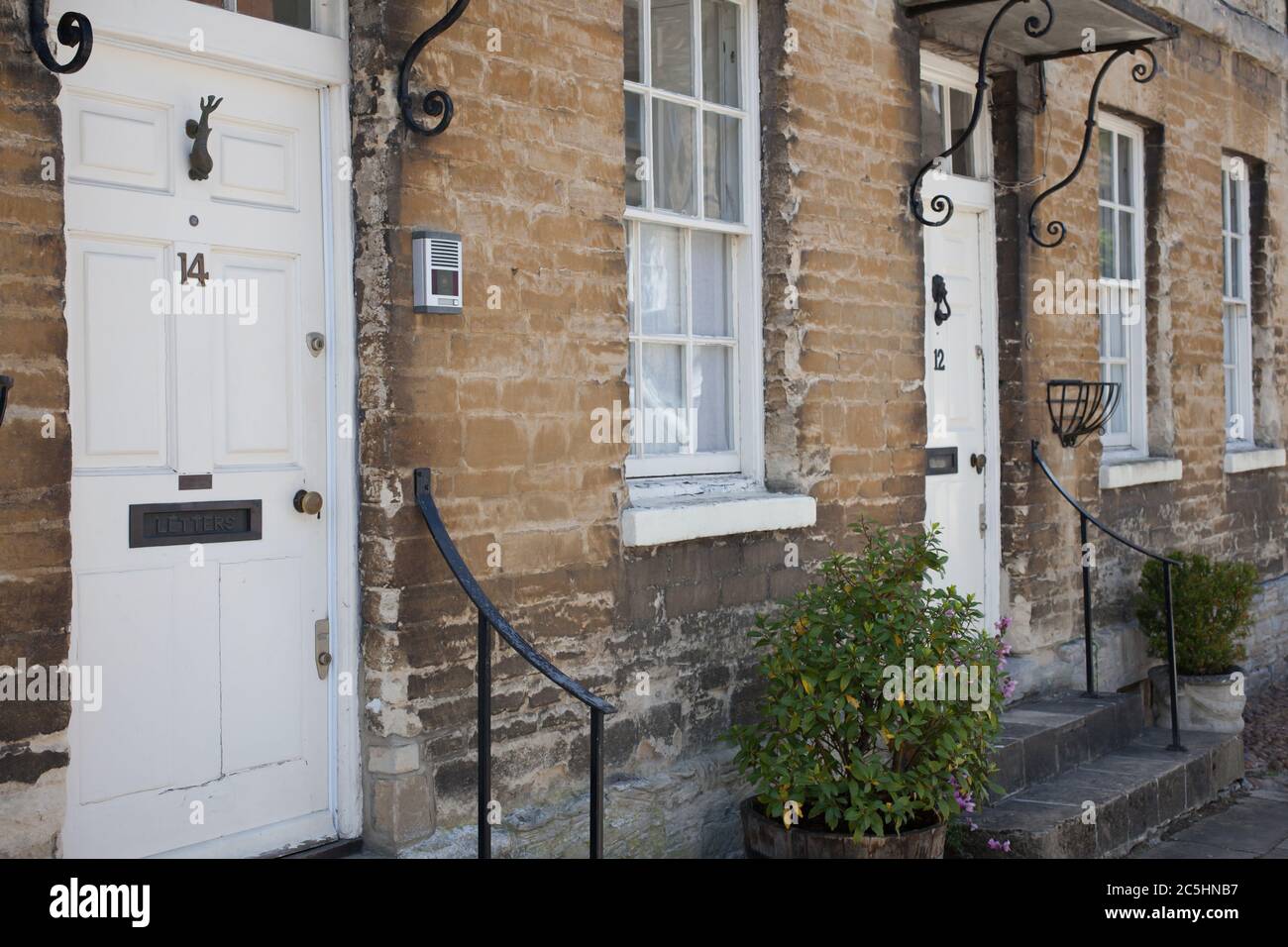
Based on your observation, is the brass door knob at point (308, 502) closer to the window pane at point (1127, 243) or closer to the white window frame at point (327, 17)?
the white window frame at point (327, 17)

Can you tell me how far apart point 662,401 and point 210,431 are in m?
1.98

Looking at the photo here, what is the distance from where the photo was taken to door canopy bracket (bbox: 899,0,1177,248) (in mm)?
6363

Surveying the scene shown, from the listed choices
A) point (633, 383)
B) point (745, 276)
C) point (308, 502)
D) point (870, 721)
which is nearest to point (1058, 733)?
point (870, 721)

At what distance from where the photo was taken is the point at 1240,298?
402 inches

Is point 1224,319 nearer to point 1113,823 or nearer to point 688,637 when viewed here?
point 1113,823

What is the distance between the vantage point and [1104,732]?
22.7ft

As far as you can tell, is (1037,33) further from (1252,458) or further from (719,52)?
(1252,458)

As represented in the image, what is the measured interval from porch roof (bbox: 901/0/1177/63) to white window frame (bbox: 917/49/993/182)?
20 centimetres

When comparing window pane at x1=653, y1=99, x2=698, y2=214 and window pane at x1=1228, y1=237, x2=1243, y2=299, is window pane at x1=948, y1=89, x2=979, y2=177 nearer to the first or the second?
window pane at x1=653, y1=99, x2=698, y2=214

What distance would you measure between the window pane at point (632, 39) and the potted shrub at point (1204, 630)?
4326 millimetres

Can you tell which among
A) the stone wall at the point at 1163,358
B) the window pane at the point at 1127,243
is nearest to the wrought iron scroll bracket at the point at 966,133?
the stone wall at the point at 1163,358

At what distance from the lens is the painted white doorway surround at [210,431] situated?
3.67 metres

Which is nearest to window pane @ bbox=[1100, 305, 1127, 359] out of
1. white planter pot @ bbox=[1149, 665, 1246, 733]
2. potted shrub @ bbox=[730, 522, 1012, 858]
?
white planter pot @ bbox=[1149, 665, 1246, 733]

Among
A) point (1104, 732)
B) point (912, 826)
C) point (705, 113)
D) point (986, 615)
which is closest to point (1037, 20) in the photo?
point (705, 113)
